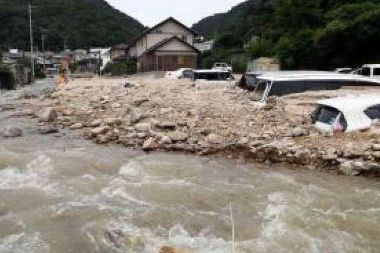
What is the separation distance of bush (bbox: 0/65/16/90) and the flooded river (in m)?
33.9

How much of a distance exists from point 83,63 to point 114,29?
1066 centimetres

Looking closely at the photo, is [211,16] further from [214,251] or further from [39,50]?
[214,251]

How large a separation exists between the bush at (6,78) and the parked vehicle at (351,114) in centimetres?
3690

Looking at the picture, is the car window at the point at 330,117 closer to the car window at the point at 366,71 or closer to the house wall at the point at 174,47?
the car window at the point at 366,71

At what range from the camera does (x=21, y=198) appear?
10273 mm

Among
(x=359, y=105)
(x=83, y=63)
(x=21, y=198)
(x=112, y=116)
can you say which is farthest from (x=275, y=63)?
(x=83, y=63)

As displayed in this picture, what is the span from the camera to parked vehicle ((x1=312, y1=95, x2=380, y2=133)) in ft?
40.9

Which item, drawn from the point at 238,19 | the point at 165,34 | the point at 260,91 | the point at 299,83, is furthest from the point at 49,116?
the point at 238,19

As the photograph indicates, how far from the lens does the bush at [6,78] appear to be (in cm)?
4569

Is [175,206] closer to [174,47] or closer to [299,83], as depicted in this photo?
[299,83]

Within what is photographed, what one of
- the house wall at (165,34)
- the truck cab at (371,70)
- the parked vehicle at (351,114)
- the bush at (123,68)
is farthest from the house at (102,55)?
the parked vehicle at (351,114)

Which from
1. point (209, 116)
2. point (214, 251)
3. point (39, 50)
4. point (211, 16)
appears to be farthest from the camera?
point (211, 16)

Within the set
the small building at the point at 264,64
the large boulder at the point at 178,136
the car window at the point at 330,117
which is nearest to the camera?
the car window at the point at 330,117

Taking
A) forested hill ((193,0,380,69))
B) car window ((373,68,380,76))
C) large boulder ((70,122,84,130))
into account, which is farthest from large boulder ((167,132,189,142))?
forested hill ((193,0,380,69))
